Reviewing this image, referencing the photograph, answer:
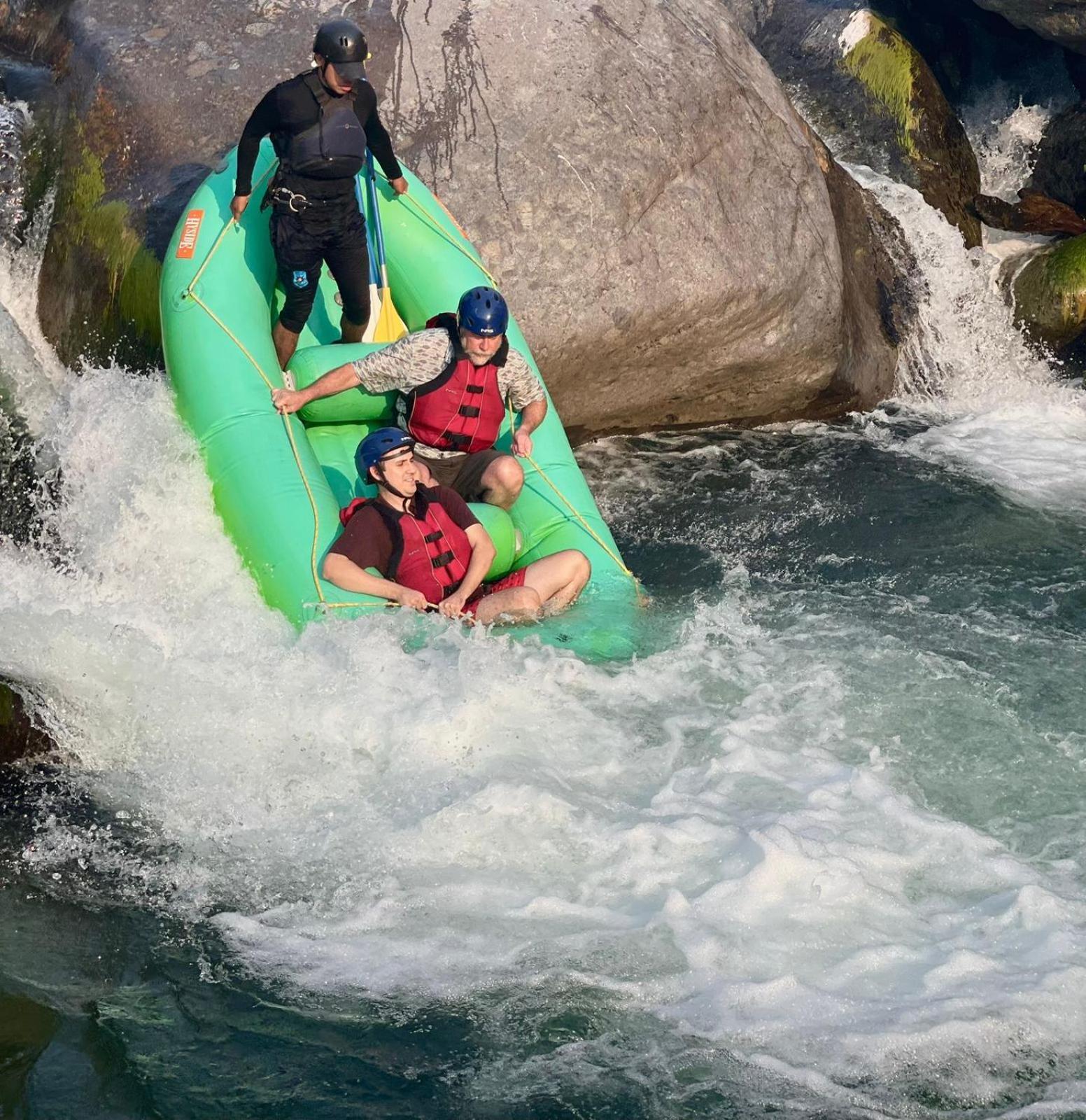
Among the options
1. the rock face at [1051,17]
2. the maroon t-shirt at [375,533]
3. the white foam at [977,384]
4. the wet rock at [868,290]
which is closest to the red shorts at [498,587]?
the maroon t-shirt at [375,533]

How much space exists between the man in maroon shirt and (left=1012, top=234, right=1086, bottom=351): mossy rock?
5343 millimetres

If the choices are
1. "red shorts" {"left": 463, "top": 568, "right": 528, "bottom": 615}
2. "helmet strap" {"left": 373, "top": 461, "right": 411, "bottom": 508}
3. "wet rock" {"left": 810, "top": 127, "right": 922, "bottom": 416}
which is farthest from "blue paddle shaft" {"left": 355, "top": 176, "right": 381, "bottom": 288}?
"wet rock" {"left": 810, "top": 127, "right": 922, "bottom": 416}

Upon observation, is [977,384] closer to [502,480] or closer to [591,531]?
[591,531]

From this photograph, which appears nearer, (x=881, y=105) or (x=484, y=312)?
(x=484, y=312)

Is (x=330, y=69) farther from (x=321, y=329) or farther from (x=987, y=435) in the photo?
(x=987, y=435)

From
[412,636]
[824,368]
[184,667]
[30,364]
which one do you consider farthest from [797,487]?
[30,364]

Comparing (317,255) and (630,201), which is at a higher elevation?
(317,255)

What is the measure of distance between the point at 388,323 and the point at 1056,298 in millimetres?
5015

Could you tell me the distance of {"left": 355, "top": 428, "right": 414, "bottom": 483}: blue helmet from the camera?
5645mm

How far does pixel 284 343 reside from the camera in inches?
267

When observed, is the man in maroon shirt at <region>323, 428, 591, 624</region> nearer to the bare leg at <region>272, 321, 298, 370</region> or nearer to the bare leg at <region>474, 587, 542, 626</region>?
the bare leg at <region>474, 587, 542, 626</region>

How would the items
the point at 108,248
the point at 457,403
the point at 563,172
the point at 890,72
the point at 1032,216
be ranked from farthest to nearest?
the point at 890,72
the point at 1032,216
the point at 563,172
the point at 108,248
the point at 457,403

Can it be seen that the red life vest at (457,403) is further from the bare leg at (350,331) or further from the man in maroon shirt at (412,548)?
the bare leg at (350,331)

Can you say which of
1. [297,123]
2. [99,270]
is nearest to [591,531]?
[297,123]
